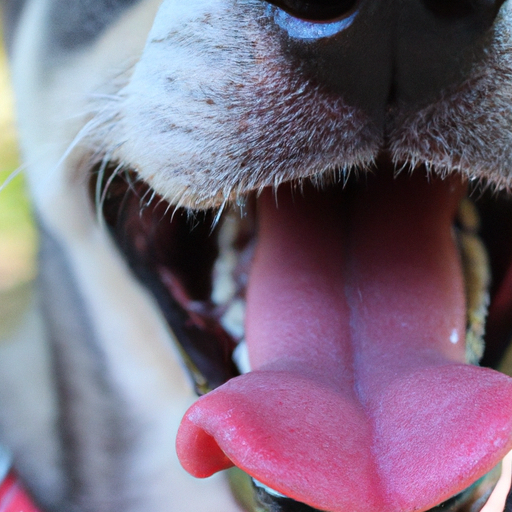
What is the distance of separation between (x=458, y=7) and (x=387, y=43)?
0.21 ft

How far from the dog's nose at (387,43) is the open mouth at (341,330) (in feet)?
0.42

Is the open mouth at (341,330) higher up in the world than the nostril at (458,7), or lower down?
lower down

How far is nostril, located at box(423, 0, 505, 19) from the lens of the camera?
495 mm

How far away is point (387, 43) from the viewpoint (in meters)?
0.52

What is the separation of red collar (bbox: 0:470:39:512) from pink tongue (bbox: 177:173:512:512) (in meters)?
0.49

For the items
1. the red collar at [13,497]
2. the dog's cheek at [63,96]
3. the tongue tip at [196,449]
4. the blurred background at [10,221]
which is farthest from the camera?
the blurred background at [10,221]

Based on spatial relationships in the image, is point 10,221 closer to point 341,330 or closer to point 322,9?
point 341,330

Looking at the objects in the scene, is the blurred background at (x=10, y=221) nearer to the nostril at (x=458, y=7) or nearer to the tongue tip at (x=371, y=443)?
the tongue tip at (x=371, y=443)

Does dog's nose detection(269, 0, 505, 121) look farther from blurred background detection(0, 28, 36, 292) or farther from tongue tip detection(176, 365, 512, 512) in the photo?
blurred background detection(0, 28, 36, 292)

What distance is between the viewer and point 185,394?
930 millimetres

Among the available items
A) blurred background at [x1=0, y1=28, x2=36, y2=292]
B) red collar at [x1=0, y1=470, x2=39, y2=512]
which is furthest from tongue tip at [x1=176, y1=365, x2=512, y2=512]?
blurred background at [x1=0, y1=28, x2=36, y2=292]

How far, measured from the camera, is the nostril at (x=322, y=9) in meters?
0.49

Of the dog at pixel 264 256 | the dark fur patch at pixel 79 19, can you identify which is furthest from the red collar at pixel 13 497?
the dark fur patch at pixel 79 19

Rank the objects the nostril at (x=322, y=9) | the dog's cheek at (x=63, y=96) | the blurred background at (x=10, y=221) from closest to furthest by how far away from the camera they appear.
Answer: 1. the nostril at (x=322, y=9)
2. the dog's cheek at (x=63, y=96)
3. the blurred background at (x=10, y=221)
